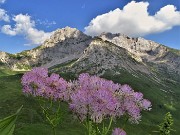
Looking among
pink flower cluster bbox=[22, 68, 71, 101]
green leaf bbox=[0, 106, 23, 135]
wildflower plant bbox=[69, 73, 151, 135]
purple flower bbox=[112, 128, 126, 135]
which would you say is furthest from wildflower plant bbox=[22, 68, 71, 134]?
green leaf bbox=[0, 106, 23, 135]

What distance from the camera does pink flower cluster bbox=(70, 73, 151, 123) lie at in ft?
15.3

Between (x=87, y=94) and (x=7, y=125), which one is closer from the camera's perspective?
(x=7, y=125)

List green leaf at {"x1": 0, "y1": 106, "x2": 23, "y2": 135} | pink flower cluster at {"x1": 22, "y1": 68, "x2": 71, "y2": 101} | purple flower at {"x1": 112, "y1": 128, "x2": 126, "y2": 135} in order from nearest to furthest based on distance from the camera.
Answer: green leaf at {"x1": 0, "y1": 106, "x2": 23, "y2": 135}
purple flower at {"x1": 112, "y1": 128, "x2": 126, "y2": 135}
pink flower cluster at {"x1": 22, "y1": 68, "x2": 71, "y2": 101}

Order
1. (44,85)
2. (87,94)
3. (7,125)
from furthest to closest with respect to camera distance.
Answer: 1. (44,85)
2. (87,94)
3. (7,125)

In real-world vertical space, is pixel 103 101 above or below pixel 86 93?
below

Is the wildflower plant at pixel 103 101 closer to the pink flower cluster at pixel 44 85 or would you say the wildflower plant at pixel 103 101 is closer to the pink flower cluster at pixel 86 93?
the pink flower cluster at pixel 86 93

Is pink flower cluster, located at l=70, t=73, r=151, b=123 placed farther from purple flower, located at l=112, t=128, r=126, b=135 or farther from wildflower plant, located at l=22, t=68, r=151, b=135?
purple flower, located at l=112, t=128, r=126, b=135

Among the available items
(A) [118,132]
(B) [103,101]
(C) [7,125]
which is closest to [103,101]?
(B) [103,101]

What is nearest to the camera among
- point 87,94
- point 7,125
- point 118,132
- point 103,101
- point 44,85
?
point 7,125

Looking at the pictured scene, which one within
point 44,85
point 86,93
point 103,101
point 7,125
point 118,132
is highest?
point 44,85

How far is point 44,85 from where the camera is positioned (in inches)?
223

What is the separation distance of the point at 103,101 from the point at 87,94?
367mm

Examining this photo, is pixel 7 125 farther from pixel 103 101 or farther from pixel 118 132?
pixel 118 132

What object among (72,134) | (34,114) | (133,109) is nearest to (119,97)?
(133,109)
